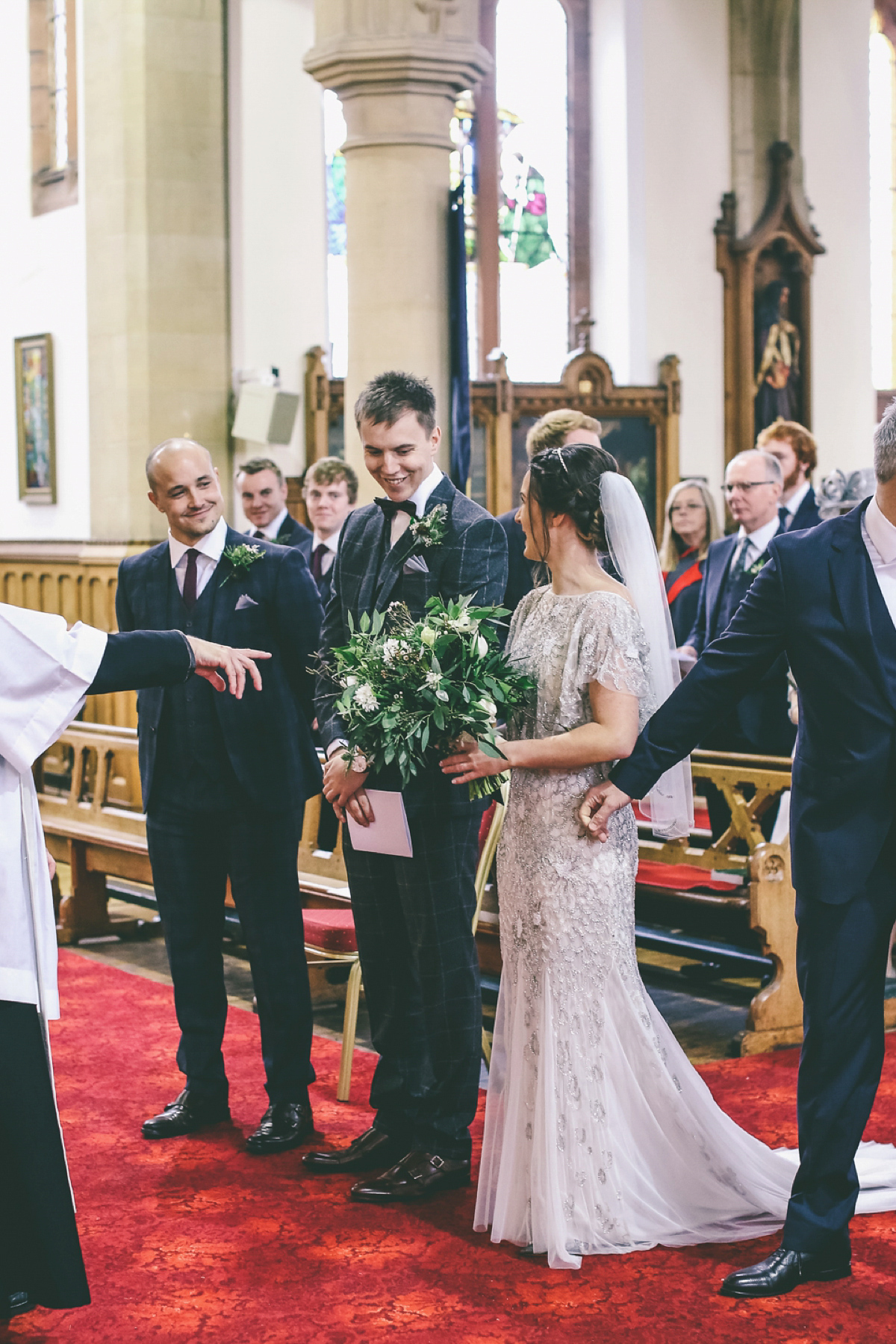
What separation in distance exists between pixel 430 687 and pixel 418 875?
583mm

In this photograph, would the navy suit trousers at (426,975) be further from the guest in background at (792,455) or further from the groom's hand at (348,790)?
the guest in background at (792,455)

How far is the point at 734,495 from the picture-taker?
18.4 ft

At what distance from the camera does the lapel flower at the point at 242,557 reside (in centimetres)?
397

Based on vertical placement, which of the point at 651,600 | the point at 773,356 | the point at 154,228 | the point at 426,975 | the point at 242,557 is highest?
the point at 154,228

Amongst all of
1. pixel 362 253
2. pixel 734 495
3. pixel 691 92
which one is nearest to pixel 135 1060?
pixel 734 495

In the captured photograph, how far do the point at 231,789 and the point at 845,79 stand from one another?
10.0m

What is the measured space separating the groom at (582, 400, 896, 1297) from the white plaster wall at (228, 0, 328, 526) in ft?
24.6

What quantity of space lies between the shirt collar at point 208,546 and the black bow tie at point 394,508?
1.76ft

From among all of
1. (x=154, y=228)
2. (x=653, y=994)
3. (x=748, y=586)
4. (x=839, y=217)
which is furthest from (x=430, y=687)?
(x=839, y=217)

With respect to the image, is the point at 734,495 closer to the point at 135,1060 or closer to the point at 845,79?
the point at 135,1060

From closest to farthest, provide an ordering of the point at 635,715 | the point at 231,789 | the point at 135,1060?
the point at 635,715, the point at 231,789, the point at 135,1060

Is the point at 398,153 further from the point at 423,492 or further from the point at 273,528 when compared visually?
the point at 423,492

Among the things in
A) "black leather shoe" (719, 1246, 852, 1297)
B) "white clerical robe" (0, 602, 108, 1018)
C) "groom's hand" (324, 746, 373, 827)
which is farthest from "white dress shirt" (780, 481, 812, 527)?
"white clerical robe" (0, 602, 108, 1018)

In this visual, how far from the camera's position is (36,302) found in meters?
11.1
